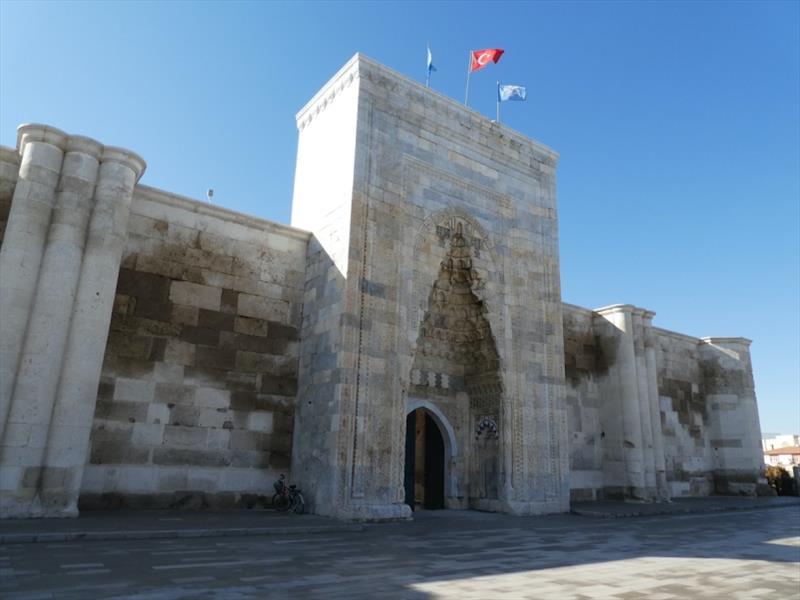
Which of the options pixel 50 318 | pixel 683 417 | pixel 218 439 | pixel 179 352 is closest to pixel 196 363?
pixel 179 352

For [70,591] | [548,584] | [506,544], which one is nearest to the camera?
[70,591]

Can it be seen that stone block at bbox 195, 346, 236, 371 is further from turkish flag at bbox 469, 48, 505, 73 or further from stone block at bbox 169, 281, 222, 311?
turkish flag at bbox 469, 48, 505, 73

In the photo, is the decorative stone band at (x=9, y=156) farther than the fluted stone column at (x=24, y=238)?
Yes

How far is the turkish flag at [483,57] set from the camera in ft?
40.6

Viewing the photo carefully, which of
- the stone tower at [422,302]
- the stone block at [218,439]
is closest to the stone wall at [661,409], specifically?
the stone tower at [422,302]

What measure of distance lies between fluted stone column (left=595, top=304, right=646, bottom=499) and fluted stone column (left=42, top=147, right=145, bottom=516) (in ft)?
38.0

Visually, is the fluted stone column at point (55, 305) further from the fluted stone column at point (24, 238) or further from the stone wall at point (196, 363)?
the stone wall at point (196, 363)

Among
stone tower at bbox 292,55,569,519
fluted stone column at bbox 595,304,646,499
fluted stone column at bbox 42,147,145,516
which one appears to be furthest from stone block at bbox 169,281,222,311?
fluted stone column at bbox 595,304,646,499

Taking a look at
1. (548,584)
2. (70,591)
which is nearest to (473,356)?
(548,584)

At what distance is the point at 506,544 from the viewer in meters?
6.86

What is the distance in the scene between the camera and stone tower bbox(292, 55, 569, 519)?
29.6ft

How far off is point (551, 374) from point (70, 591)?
956cm

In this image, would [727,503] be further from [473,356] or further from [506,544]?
[506,544]

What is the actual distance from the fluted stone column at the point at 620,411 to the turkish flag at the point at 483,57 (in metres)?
6.87
